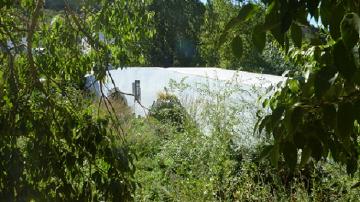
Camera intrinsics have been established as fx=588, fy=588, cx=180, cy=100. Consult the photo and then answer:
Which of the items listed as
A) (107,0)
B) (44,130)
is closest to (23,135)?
(44,130)

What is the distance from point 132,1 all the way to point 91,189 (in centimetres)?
138

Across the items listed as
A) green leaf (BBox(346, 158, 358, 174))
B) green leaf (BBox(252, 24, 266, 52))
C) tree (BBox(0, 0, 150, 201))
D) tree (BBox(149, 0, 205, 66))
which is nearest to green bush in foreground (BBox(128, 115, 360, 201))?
tree (BBox(0, 0, 150, 201))

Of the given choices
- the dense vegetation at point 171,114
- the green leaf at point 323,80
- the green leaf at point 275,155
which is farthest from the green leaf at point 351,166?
the green leaf at point 323,80

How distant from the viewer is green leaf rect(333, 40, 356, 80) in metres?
1.10

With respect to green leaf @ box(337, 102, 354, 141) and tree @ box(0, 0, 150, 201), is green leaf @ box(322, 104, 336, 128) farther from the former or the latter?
tree @ box(0, 0, 150, 201)

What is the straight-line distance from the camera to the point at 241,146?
6816mm

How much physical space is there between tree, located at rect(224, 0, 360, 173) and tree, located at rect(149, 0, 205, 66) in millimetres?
28442

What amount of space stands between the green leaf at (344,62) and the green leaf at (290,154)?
472 mm

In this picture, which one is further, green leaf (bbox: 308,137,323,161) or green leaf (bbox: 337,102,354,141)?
green leaf (bbox: 308,137,323,161)

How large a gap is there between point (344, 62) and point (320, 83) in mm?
158

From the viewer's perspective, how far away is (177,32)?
36188 millimetres

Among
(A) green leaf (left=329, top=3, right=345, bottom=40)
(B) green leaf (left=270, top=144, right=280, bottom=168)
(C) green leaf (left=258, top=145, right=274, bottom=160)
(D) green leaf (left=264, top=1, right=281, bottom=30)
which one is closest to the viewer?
(A) green leaf (left=329, top=3, right=345, bottom=40)

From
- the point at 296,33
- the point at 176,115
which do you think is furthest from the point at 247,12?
the point at 176,115

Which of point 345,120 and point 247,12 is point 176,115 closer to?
point 247,12
